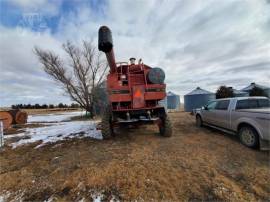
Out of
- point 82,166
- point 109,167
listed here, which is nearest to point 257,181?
point 109,167

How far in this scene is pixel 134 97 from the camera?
5453 millimetres

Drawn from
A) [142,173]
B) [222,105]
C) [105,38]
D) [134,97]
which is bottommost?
[142,173]

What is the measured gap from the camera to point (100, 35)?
471 centimetres

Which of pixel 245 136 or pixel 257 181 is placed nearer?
pixel 257 181

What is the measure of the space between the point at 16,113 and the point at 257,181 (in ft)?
48.5

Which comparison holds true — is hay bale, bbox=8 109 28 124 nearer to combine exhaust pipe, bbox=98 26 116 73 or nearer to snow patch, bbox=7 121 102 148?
snow patch, bbox=7 121 102 148

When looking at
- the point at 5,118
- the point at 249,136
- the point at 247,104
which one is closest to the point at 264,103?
the point at 247,104

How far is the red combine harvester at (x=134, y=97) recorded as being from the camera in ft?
17.7

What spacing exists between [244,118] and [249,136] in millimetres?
547

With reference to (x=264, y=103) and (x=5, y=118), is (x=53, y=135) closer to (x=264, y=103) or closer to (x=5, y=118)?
(x=5, y=118)

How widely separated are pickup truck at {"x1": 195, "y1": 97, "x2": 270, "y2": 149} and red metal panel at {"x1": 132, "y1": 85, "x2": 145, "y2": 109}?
10.3 feet

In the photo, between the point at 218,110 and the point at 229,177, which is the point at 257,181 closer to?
the point at 229,177

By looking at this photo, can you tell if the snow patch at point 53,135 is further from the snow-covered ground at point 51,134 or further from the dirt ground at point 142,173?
the dirt ground at point 142,173

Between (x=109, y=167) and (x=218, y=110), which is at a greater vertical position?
(x=218, y=110)
